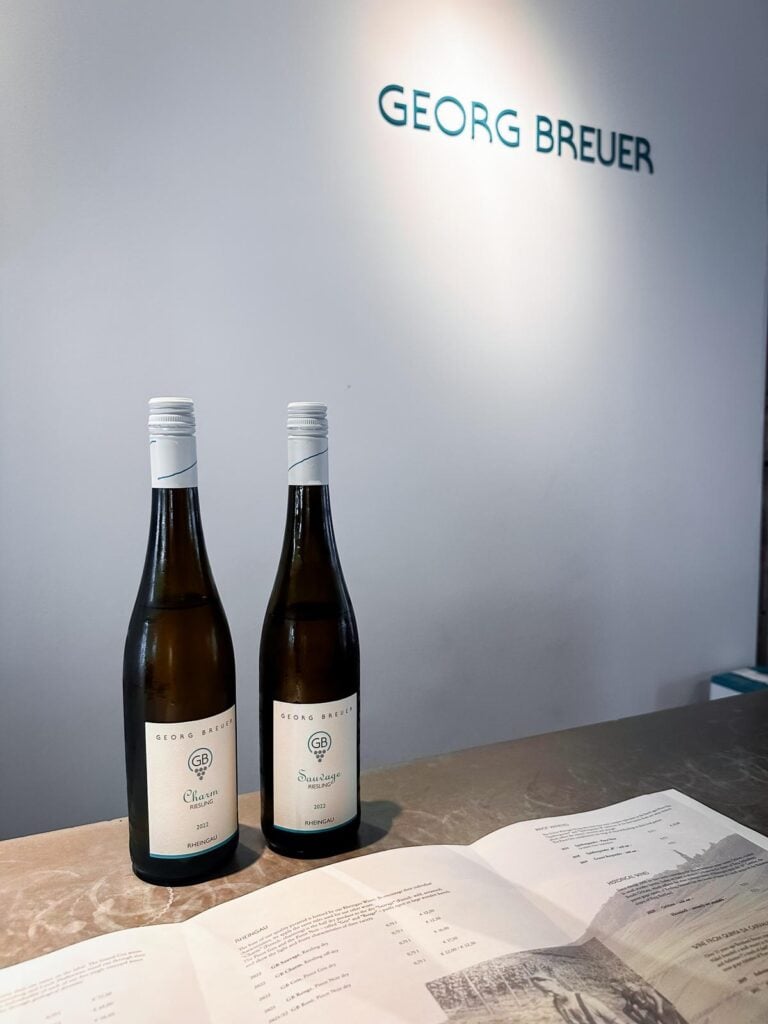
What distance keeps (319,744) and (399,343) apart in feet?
4.06

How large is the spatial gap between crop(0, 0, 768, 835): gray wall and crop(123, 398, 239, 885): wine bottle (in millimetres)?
908

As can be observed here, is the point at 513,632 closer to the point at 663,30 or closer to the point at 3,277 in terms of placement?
the point at 3,277

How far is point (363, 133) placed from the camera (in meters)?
1.67

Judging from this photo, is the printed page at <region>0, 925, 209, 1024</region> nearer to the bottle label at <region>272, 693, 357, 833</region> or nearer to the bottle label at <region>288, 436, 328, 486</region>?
the bottle label at <region>272, 693, 357, 833</region>

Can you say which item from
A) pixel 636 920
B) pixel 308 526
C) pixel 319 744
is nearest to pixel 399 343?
pixel 308 526

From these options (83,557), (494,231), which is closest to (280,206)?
(494,231)

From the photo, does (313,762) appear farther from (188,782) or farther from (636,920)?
(636,920)

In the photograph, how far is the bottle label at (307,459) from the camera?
636 millimetres

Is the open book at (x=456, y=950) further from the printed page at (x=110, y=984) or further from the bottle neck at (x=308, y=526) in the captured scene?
the bottle neck at (x=308, y=526)

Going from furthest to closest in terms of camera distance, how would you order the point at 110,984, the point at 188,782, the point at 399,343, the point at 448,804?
1. the point at 399,343
2. the point at 448,804
3. the point at 188,782
4. the point at 110,984

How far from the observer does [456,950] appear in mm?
540

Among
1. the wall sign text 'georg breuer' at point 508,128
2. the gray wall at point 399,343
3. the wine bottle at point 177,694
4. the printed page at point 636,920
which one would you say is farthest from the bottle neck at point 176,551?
the wall sign text 'georg breuer' at point 508,128

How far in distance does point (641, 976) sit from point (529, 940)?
0.08 metres

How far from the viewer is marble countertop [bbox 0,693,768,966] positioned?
23.8 inches
